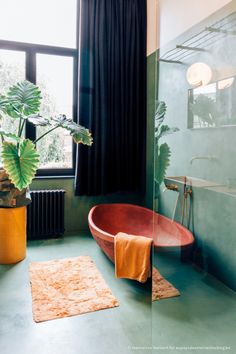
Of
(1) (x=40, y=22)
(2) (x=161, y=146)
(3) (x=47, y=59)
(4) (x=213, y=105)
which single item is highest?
(1) (x=40, y=22)

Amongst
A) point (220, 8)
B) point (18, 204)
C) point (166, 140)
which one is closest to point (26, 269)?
point (18, 204)

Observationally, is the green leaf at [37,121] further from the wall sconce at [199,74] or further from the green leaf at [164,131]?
the wall sconce at [199,74]

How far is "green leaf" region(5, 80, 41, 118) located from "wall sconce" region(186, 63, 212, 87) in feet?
4.98

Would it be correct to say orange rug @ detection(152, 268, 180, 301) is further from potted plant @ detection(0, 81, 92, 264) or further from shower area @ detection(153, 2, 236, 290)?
potted plant @ detection(0, 81, 92, 264)

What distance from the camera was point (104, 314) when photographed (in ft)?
6.73

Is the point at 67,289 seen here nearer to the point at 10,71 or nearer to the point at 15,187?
the point at 15,187

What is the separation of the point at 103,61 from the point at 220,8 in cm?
171

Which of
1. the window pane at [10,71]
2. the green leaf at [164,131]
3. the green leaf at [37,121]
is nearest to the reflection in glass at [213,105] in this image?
the green leaf at [164,131]

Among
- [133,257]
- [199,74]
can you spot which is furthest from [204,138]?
[133,257]

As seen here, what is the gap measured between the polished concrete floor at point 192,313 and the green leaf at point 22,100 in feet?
6.18

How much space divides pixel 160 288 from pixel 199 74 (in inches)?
74.2

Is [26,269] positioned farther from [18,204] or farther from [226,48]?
[226,48]

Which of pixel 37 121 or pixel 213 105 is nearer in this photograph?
pixel 213 105

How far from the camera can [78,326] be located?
1913 millimetres
